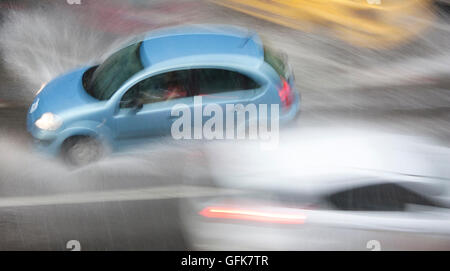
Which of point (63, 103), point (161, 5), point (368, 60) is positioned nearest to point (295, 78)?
point (368, 60)

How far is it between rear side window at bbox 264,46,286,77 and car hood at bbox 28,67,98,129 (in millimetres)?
1714

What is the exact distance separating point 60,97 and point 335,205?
2889mm

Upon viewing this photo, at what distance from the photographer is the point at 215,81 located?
4773mm

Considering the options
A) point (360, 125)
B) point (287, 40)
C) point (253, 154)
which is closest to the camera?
point (253, 154)

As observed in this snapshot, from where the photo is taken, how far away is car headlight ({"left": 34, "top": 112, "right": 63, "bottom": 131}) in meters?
4.89

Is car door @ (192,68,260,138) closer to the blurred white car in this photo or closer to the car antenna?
the car antenna

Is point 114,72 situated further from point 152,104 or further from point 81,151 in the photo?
point 81,151

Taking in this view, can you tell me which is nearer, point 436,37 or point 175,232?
point 175,232

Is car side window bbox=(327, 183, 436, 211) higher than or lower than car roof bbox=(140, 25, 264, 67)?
lower

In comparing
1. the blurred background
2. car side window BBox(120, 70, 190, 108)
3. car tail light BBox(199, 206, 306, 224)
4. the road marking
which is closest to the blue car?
car side window BBox(120, 70, 190, 108)

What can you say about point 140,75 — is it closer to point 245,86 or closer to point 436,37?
point 245,86

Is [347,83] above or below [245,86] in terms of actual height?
above

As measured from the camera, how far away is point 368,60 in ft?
18.9

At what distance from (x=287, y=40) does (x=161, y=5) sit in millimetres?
1531
